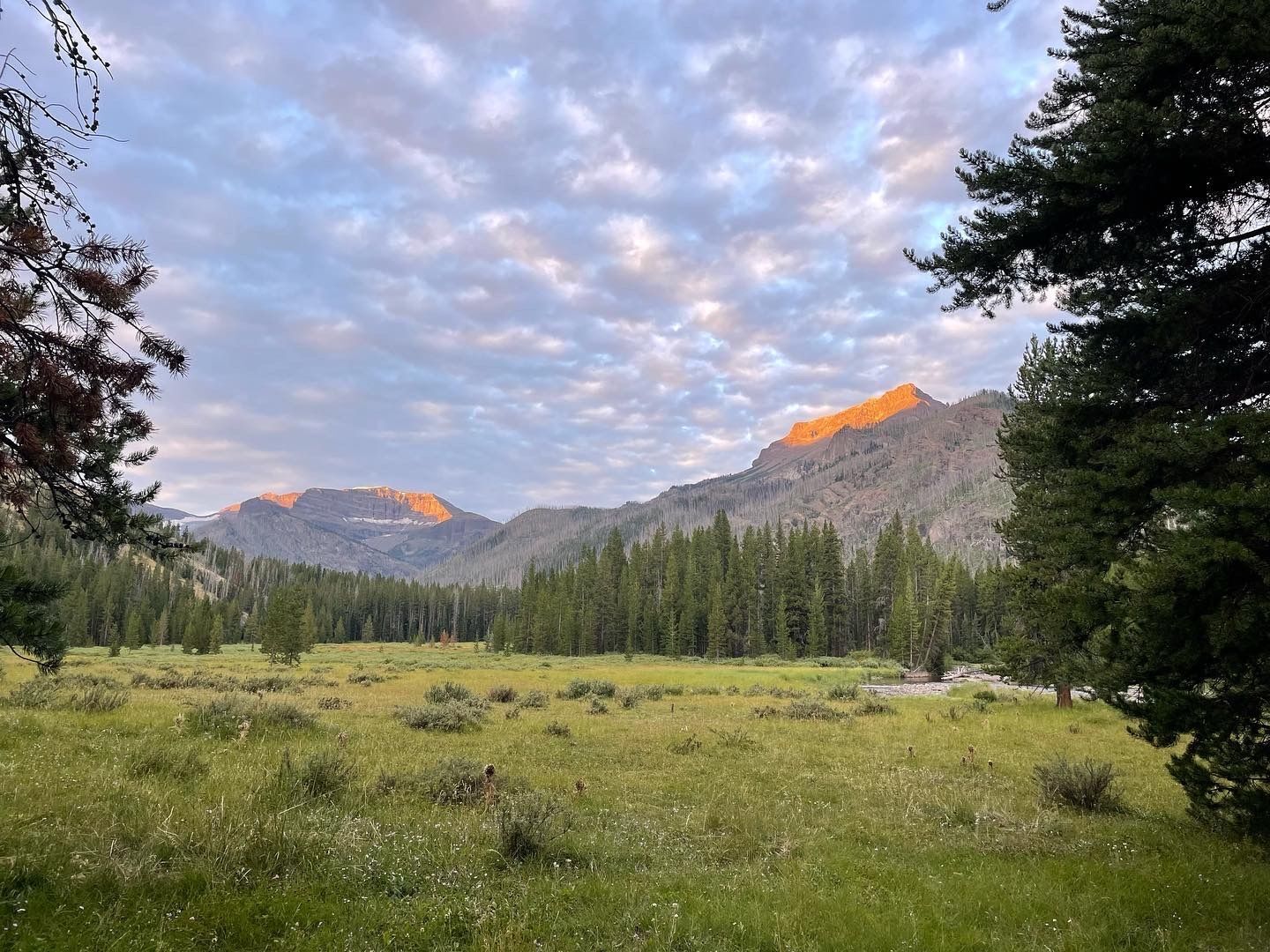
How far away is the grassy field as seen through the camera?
5793mm

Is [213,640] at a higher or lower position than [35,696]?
lower

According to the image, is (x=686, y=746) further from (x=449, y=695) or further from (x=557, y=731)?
(x=449, y=695)

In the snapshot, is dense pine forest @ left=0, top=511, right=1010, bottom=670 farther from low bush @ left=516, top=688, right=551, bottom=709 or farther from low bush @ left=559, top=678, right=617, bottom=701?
low bush @ left=516, top=688, right=551, bottom=709

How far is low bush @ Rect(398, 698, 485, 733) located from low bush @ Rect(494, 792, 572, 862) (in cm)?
1165

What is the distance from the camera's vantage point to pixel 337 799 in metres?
9.94

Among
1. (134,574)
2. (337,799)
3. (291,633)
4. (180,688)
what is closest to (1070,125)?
(337,799)

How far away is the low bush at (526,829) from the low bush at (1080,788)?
31.3 ft

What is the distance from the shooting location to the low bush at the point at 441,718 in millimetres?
19266

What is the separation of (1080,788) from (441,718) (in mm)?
16335

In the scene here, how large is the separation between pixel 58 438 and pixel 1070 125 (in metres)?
11.6

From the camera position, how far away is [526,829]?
8008 mm

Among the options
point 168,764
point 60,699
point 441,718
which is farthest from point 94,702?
point 441,718

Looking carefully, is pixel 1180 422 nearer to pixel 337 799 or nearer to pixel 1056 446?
pixel 1056 446

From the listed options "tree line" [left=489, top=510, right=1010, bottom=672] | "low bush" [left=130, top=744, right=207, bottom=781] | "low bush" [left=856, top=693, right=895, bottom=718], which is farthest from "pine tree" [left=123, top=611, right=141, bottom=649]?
"low bush" [left=856, top=693, right=895, bottom=718]
